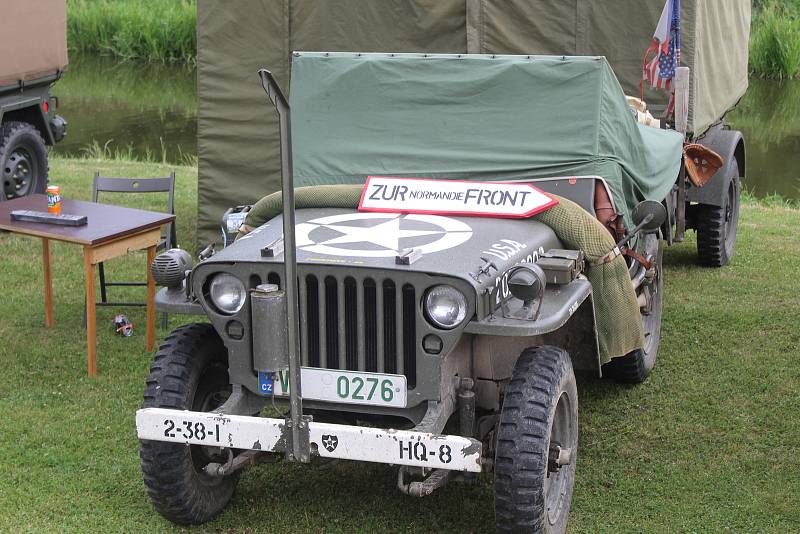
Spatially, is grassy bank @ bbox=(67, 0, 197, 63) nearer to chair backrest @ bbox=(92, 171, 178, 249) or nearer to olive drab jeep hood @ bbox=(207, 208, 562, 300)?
chair backrest @ bbox=(92, 171, 178, 249)

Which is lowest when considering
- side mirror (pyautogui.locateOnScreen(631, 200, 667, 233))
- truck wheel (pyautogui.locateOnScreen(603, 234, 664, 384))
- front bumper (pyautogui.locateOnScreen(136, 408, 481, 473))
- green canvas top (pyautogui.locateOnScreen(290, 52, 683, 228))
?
truck wheel (pyautogui.locateOnScreen(603, 234, 664, 384))

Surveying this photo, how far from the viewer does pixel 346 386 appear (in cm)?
433

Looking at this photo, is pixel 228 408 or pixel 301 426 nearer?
pixel 301 426

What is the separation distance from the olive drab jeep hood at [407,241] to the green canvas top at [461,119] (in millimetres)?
497

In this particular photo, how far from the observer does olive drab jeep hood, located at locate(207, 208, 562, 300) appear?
4316 millimetres

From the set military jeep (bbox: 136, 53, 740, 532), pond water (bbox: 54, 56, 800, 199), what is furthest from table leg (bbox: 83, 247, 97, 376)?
pond water (bbox: 54, 56, 800, 199)

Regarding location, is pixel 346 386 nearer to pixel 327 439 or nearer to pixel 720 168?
pixel 327 439

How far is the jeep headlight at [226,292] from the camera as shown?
445cm

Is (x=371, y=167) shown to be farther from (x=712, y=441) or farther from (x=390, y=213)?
(x=712, y=441)

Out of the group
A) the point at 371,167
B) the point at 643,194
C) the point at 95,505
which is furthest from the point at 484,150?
the point at 95,505

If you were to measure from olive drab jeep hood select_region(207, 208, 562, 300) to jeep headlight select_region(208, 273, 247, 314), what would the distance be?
0.27 feet

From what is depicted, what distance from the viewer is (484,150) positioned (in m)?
5.54

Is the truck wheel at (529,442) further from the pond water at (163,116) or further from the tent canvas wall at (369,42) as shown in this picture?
the pond water at (163,116)

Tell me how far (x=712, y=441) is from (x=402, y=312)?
7.39ft
